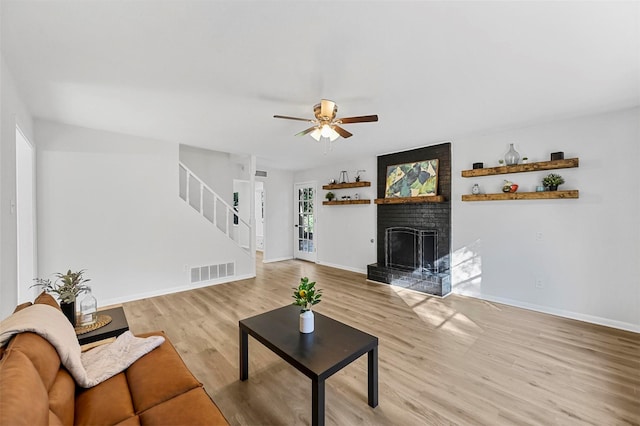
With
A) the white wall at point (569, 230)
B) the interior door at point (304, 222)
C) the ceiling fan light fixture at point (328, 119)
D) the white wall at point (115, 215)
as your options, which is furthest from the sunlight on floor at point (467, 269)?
the white wall at point (115, 215)

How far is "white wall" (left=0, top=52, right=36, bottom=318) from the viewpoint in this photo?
2.00m

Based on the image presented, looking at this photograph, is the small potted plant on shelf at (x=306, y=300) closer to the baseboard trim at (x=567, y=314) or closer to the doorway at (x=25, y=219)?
the baseboard trim at (x=567, y=314)

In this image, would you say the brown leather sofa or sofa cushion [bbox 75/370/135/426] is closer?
the brown leather sofa

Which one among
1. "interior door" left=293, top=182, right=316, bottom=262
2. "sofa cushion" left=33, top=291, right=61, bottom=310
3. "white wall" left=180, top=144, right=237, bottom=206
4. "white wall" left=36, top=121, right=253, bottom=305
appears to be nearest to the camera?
"sofa cushion" left=33, top=291, right=61, bottom=310

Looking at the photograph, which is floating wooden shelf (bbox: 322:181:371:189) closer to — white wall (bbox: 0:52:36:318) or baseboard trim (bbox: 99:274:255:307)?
baseboard trim (bbox: 99:274:255:307)

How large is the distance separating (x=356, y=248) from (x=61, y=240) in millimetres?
4958

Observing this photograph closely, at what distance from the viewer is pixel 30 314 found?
1.42m

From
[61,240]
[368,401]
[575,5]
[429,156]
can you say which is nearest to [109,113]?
[61,240]

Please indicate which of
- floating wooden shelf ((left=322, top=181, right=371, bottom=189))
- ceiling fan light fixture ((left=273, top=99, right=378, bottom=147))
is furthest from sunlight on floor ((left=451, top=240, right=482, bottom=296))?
ceiling fan light fixture ((left=273, top=99, right=378, bottom=147))

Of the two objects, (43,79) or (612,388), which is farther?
(43,79)

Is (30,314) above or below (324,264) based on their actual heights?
above

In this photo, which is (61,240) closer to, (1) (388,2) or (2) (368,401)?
(2) (368,401)

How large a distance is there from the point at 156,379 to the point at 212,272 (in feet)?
12.0

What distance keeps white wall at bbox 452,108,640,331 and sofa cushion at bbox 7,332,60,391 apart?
476 cm
